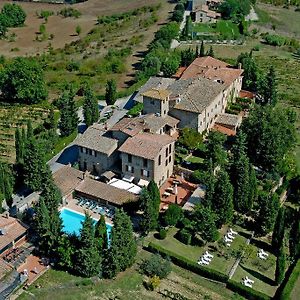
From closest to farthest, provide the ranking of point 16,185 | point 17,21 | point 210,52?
1. point 16,185
2. point 210,52
3. point 17,21

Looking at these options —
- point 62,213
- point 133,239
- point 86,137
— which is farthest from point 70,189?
point 133,239

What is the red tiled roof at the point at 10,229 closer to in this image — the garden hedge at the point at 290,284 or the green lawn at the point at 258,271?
the green lawn at the point at 258,271

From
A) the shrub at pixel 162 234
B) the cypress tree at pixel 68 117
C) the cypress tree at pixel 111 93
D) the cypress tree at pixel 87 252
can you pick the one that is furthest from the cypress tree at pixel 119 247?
the cypress tree at pixel 111 93

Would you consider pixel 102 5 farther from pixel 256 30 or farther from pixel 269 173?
pixel 269 173

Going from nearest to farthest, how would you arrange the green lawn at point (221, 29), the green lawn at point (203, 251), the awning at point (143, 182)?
the green lawn at point (203, 251) → the awning at point (143, 182) → the green lawn at point (221, 29)

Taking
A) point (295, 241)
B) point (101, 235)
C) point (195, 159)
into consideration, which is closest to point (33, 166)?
point (101, 235)

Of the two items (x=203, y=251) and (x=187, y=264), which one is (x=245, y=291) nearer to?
(x=187, y=264)

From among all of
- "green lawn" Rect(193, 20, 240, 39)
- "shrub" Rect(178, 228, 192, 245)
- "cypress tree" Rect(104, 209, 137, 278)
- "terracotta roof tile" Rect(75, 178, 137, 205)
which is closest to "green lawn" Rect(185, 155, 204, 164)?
"terracotta roof tile" Rect(75, 178, 137, 205)
